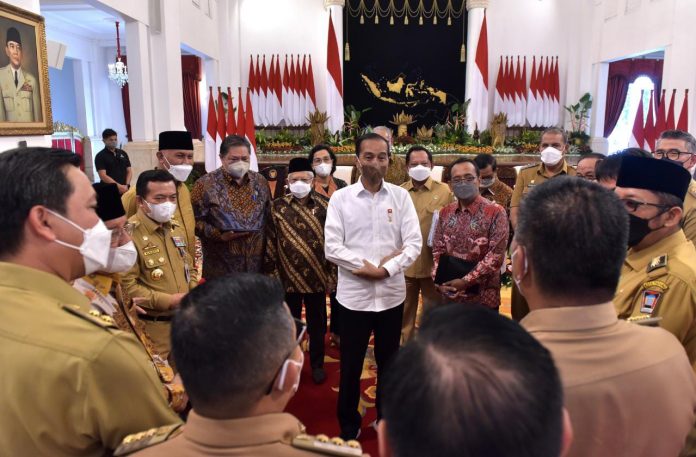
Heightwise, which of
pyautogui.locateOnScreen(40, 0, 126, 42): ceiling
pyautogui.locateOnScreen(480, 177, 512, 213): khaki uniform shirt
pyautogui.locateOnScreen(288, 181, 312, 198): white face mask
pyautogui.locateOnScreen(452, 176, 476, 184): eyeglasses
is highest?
pyautogui.locateOnScreen(40, 0, 126, 42): ceiling

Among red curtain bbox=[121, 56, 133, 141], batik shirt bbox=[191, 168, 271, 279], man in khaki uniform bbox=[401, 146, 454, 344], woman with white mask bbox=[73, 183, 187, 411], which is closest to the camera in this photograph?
woman with white mask bbox=[73, 183, 187, 411]

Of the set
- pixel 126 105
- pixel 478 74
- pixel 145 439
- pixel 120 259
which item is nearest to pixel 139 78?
pixel 120 259

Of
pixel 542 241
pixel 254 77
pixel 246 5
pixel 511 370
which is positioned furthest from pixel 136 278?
pixel 246 5

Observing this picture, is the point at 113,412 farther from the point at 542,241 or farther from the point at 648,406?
the point at 648,406

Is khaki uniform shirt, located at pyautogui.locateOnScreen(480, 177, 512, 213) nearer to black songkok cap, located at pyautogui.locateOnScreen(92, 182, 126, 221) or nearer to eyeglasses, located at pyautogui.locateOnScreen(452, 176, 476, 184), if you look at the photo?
eyeglasses, located at pyautogui.locateOnScreen(452, 176, 476, 184)

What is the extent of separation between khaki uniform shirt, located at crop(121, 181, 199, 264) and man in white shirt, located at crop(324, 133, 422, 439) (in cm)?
88

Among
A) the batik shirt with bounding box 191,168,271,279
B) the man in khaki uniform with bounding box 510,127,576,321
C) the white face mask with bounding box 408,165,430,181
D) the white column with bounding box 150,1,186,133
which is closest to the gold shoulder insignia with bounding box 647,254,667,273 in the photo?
the white face mask with bounding box 408,165,430,181

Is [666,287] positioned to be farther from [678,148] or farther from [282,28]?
[282,28]

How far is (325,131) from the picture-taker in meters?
9.73

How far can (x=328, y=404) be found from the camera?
2.78m

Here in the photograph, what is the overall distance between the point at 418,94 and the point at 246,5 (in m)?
4.35

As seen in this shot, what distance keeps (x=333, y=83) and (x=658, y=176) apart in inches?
365

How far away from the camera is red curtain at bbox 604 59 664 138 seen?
11.4 meters

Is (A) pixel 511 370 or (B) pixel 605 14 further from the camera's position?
(B) pixel 605 14
